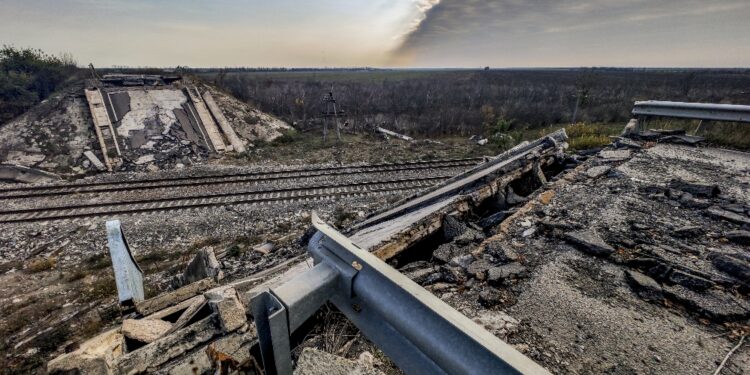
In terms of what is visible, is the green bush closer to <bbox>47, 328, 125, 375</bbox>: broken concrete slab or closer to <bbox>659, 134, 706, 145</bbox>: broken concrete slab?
<bbox>47, 328, 125, 375</bbox>: broken concrete slab

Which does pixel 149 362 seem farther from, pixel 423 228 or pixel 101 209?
pixel 101 209

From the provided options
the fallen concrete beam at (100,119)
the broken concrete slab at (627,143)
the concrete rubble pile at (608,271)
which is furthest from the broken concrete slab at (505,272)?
the fallen concrete beam at (100,119)

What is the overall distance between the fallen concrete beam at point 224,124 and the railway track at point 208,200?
5684 millimetres

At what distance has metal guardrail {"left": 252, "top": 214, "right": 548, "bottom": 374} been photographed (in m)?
0.81

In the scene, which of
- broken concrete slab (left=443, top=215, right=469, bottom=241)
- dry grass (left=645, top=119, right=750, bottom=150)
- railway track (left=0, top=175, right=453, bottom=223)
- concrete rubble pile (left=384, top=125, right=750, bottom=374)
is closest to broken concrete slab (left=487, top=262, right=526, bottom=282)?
concrete rubble pile (left=384, top=125, right=750, bottom=374)

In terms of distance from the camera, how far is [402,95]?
3173 centimetres

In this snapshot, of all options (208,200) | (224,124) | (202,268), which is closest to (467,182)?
(202,268)

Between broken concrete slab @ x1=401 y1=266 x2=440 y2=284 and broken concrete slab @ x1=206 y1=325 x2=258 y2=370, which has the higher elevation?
broken concrete slab @ x1=401 y1=266 x2=440 y2=284

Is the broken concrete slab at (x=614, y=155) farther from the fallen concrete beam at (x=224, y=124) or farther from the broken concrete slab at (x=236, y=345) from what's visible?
the fallen concrete beam at (x=224, y=124)

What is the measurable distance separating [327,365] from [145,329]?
5.84ft

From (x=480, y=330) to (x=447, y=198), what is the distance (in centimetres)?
354

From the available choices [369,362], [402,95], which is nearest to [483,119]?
[402,95]

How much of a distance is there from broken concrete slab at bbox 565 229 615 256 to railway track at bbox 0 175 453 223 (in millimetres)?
6842

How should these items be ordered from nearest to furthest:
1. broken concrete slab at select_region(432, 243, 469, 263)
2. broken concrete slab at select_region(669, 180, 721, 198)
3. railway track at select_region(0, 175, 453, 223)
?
broken concrete slab at select_region(432, 243, 469, 263), broken concrete slab at select_region(669, 180, 721, 198), railway track at select_region(0, 175, 453, 223)
